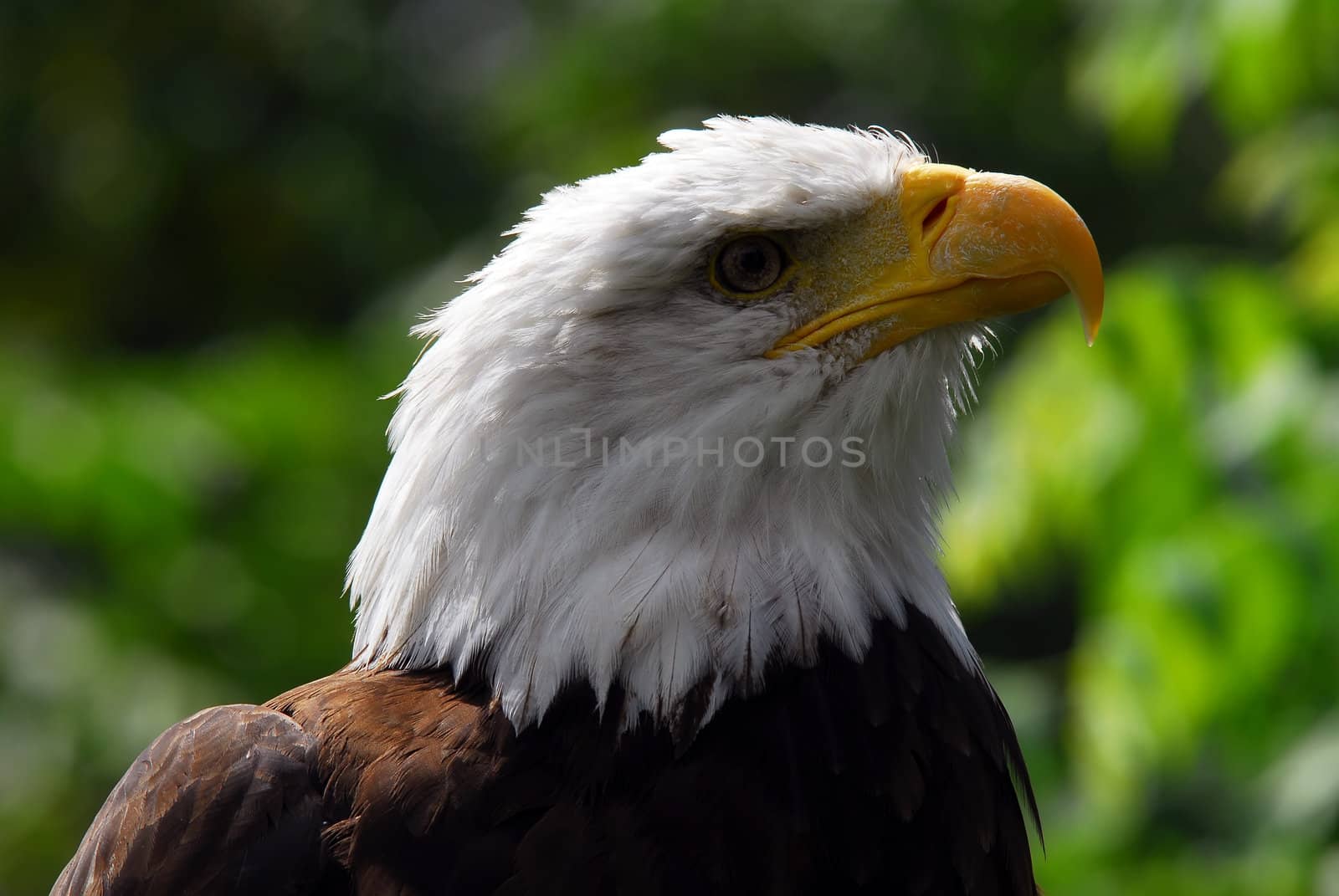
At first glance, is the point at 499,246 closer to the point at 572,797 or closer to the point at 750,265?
the point at 750,265

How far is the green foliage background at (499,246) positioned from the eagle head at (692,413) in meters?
1.17

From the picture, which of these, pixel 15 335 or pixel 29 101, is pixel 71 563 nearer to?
pixel 15 335

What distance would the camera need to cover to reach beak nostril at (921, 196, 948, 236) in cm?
276

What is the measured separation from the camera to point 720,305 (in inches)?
107

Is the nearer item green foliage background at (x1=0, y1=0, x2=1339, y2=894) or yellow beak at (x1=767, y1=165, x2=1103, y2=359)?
yellow beak at (x1=767, y1=165, x2=1103, y2=359)

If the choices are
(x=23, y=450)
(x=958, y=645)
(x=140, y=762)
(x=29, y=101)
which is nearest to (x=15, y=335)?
(x=29, y=101)

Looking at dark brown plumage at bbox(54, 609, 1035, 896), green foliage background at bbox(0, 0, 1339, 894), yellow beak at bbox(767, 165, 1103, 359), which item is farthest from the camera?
green foliage background at bbox(0, 0, 1339, 894)

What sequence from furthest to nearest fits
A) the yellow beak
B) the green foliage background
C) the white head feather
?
1. the green foliage background
2. the yellow beak
3. the white head feather

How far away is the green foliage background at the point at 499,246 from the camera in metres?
3.77

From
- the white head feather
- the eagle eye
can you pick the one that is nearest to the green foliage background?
the white head feather

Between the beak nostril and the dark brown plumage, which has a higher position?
the beak nostril

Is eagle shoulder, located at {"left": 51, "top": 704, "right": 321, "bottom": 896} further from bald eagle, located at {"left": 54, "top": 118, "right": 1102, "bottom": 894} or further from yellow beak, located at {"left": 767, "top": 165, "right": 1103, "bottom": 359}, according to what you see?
yellow beak, located at {"left": 767, "top": 165, "right": 1103, "bottom": 359}

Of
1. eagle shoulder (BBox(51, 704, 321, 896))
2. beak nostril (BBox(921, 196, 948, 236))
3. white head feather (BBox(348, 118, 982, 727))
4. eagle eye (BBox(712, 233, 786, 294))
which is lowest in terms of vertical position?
eagle shoulder (BBox(51, 704, 321, 896))

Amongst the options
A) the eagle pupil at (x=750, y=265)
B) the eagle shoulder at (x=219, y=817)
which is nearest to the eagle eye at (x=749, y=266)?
the eagle pupil at (x=750, y=265)
